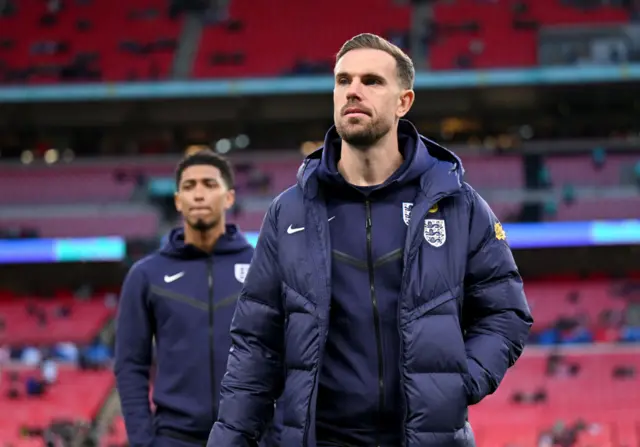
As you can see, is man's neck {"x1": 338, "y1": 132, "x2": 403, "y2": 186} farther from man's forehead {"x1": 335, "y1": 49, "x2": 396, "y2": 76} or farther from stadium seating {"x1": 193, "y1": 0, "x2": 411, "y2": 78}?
stadium seating {"x1": 193, "y1": 0, "x2": 411, "y2": 78}

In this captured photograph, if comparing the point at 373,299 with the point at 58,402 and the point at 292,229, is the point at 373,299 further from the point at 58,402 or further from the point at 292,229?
the point at 58,402

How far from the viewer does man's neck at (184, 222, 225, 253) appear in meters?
4.82

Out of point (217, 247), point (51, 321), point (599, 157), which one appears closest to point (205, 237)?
point (217, 247)

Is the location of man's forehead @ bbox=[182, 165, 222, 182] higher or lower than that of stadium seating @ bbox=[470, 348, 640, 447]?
higher

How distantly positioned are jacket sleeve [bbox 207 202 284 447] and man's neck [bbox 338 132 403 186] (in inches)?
11.4

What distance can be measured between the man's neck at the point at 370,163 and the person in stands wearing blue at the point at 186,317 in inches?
67.8

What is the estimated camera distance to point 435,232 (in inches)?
111

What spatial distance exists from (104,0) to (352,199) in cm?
1955

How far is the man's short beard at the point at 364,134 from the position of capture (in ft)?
9.36

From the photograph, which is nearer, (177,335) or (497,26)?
(177,335)

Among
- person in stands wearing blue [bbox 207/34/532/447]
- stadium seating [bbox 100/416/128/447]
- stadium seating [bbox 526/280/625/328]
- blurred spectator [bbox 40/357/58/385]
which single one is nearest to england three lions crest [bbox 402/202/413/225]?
person in stands wearing blue [bbox 207/34/532/447]

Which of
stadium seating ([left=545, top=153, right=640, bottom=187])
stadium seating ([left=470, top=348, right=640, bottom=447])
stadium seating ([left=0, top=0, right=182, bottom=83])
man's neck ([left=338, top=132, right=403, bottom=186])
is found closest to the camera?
man's neck ([left=338, top=132, right=403, bottom=186])

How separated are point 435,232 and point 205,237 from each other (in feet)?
7.25

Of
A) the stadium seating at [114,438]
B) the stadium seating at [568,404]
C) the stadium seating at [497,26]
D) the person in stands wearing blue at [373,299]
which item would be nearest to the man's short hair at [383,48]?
the person in stands wearing blue at [373,299]
